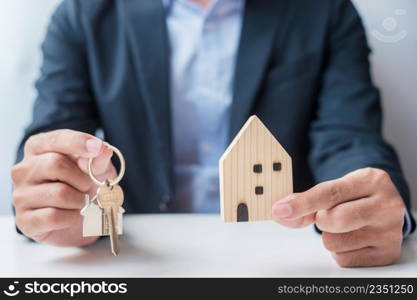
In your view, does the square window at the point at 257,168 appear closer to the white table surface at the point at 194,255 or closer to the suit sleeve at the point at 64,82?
the white table surface at the point at 194,255

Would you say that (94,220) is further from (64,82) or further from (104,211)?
(64,82)

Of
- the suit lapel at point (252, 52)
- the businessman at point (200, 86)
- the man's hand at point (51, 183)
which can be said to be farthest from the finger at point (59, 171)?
the suit lapel at point (252, 52)

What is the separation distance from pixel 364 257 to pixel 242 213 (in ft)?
0.49

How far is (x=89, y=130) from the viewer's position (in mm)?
721

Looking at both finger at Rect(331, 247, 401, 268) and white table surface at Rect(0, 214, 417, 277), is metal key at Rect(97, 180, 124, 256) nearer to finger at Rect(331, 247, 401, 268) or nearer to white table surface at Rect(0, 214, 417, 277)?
white table surface at Rect(0, 214, 417, 277)

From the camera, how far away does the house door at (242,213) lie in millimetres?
479

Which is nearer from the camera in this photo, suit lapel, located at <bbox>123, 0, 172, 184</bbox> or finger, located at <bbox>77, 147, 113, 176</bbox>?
finger, located at <bbox>77, 147, 113, 176</bbox>

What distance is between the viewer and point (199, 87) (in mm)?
742

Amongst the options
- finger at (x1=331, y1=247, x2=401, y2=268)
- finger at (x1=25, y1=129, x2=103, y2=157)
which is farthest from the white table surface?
finger at (x1=25, y1=129, x2=103, y2=157)

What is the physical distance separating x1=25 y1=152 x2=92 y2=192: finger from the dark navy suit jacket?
123 millimetres

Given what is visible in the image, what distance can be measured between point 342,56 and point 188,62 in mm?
194

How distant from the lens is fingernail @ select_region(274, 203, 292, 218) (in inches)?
18.7

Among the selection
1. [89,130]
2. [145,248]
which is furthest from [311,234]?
[89,130]

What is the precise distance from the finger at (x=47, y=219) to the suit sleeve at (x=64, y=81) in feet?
0.46
